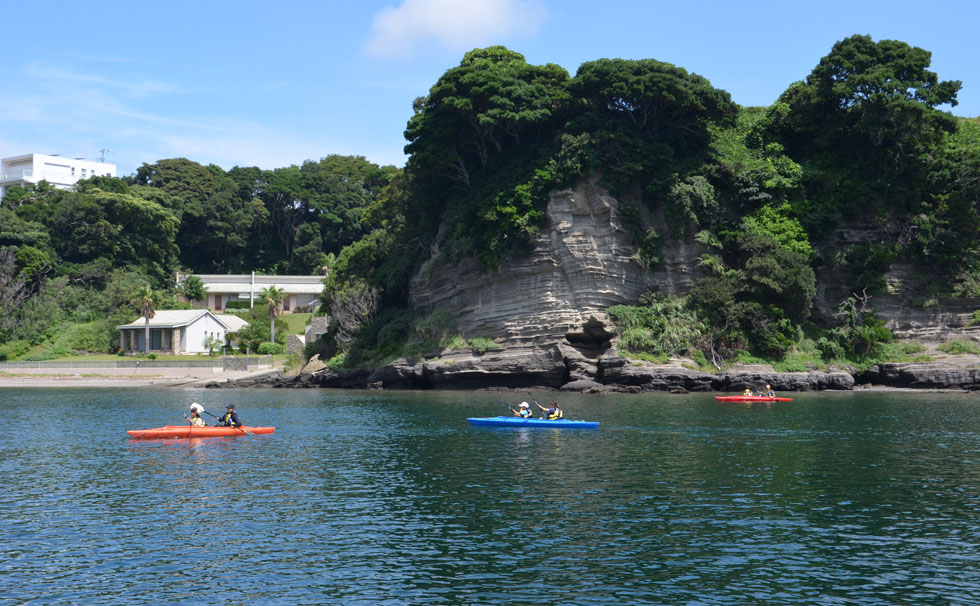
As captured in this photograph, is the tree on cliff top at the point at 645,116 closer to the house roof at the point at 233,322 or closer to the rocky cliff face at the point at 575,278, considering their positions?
the rocky cliff face at the point at 575,278

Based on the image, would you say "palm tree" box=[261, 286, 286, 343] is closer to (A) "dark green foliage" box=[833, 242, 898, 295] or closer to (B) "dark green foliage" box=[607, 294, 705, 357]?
(B) "dark green foliage" box=[607, 294, 705, 357]

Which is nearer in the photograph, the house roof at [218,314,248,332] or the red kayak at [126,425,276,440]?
the red kayak at [126,425,276,440]

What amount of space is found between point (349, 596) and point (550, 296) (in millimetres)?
47666

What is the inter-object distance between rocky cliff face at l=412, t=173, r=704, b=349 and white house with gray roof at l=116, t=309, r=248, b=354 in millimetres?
38318

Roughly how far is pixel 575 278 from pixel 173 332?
1875 inches

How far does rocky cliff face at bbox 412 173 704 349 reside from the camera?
205ft

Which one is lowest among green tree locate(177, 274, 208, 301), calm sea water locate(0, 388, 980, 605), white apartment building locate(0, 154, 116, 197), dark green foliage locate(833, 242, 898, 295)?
calm sea water locate(0, 388, 980, 605)

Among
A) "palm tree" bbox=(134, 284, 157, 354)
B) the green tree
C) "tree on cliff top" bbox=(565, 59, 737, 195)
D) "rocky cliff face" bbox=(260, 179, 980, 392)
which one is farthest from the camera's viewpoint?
the green tree

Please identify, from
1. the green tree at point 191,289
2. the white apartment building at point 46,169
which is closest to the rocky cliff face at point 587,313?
the green tree at point 191,289

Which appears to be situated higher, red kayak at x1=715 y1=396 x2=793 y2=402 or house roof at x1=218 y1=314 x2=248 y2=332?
house roof at x1=218 y1=314 x2=248 y2=332

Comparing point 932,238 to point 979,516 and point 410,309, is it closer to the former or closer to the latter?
point 410,309

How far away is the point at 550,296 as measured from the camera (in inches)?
2472

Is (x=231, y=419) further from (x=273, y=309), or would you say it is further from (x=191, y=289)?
(x=191, y=289)

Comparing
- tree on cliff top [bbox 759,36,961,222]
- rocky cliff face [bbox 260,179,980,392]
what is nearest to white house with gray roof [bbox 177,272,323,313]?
rocky cliff face [bbox 260,179,980,392]
